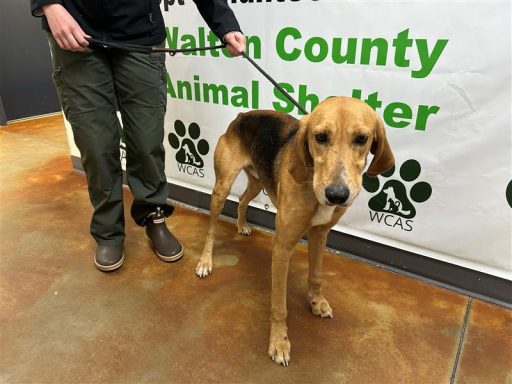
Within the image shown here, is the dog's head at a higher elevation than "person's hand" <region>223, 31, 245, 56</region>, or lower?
lower

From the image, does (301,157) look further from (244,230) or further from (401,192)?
(244,230)

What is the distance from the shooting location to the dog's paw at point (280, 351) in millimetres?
1776

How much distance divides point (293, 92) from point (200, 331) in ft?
5.11

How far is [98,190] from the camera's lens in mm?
2344

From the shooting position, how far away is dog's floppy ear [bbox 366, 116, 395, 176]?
1531 mm

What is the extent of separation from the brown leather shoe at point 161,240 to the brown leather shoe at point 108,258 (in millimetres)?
241

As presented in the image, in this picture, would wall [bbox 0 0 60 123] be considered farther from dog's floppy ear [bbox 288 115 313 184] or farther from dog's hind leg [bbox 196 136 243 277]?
dog's floppy ear [bbox 288 115 313 184]

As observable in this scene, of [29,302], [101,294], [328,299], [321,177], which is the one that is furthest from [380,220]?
→ [29,302]

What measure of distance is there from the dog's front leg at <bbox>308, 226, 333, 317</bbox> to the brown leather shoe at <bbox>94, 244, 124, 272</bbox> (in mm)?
1242

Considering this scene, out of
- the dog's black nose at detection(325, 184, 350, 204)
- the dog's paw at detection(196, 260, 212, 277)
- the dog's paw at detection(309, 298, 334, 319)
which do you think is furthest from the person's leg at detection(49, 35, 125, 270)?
the dog's black nose at detection(325, 184, 350, 204)

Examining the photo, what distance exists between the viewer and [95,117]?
2127mm

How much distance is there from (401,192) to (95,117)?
1.87 m

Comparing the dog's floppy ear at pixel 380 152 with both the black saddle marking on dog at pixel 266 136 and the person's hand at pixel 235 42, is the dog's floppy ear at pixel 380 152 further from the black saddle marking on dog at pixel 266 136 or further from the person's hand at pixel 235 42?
the person's hand at pixel 235 42

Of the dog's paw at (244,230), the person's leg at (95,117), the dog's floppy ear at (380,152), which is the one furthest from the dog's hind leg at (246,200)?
the dog's floppy ear at (380,152)
